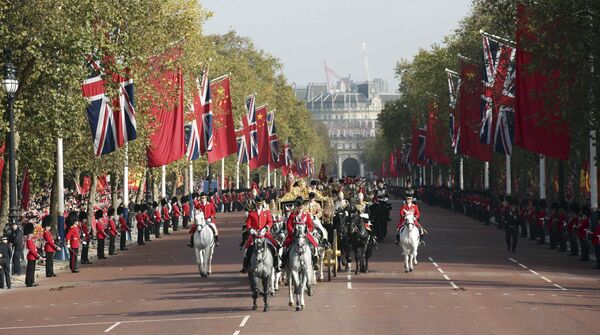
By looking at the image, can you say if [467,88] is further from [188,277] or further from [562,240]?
[188,277]

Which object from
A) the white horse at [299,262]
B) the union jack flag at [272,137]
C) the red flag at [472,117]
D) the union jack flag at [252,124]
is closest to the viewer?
the white horse at [299,262]

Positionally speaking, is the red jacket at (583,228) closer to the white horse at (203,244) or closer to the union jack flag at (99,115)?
the white horse at (203,244)

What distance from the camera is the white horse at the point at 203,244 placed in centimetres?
3422

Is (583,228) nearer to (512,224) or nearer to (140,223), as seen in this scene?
(512,224)

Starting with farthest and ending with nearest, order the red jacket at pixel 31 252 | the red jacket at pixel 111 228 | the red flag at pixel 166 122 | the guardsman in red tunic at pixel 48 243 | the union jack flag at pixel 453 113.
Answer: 1. the union jack flag at pixel 453 113
2. the red flag at pixel 166 122
3. the red jacket at pixel 111 228
4. the guardsman in red tunic at pixel 48 243
5. the red jacket at pixel 31 252

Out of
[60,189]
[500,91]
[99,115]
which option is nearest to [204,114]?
[500,91]

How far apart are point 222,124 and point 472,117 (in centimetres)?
1459

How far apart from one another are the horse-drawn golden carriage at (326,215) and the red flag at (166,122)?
1647cm

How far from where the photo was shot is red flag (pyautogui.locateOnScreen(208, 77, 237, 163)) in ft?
241

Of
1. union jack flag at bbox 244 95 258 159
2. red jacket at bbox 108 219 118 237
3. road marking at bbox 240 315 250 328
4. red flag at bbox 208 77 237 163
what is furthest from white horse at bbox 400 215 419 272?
union jack flag at bbox 244 95 258 159

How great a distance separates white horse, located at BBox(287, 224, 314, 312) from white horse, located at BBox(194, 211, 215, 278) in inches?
328

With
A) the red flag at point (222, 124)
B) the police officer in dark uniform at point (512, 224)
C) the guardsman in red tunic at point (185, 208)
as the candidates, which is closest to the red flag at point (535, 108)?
the police officer in dark uniform at point (512, 224)

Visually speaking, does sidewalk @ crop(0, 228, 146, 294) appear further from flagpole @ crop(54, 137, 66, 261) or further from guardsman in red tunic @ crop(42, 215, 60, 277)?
flagpole @ crop(54, 137, 66, 261)

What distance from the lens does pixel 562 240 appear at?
46750 millimetres
